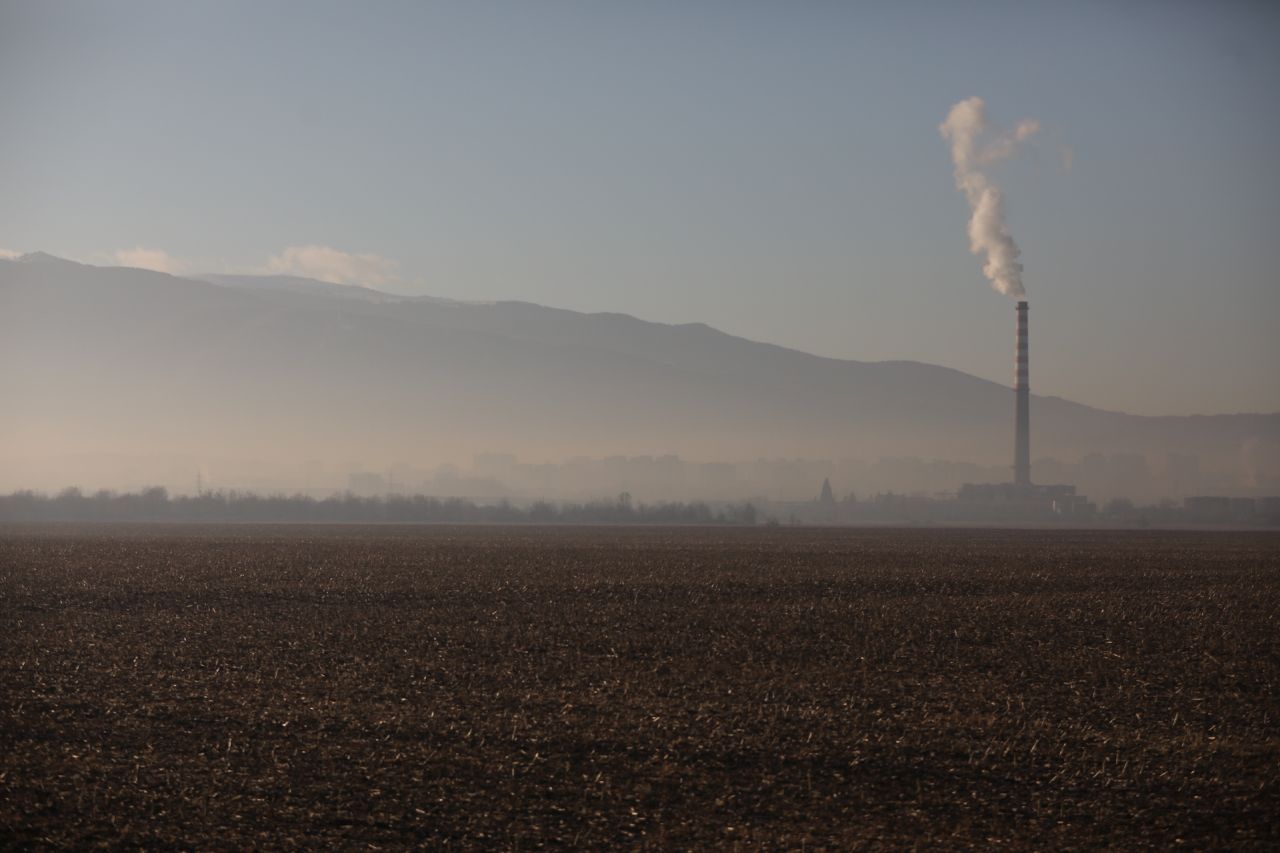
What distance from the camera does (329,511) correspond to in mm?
160125

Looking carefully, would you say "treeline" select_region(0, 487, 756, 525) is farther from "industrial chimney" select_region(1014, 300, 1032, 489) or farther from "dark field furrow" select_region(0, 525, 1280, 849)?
"dark field furrow" select_region(0, 525, 1280, 849)

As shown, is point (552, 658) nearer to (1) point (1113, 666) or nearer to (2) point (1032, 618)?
(1) point (1113, 666)

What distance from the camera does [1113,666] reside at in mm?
27469

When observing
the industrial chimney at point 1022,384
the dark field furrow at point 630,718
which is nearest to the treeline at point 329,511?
the industrial chimney at point 1022,384

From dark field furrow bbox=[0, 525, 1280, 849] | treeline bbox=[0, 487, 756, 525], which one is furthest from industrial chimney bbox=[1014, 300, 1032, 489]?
dark field furrow bbox=[0, 525, 1280, 849]

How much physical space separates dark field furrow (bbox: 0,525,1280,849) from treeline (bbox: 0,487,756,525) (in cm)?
11188

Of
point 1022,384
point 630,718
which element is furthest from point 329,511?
point 630,718

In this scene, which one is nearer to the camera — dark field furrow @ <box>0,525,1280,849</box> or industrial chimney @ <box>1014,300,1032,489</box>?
dark field furrow @ <box>0,525,1280,849</box>

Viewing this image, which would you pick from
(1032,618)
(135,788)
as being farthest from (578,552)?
(135,788)

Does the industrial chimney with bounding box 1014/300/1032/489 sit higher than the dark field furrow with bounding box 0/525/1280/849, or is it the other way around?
the industrial chimney with bounding box 1014/300/1032/489

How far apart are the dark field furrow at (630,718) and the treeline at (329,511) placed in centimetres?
11188

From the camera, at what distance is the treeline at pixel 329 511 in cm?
15225

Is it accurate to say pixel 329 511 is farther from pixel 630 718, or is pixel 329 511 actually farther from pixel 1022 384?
pixel 630 718

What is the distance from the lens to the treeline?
152m
